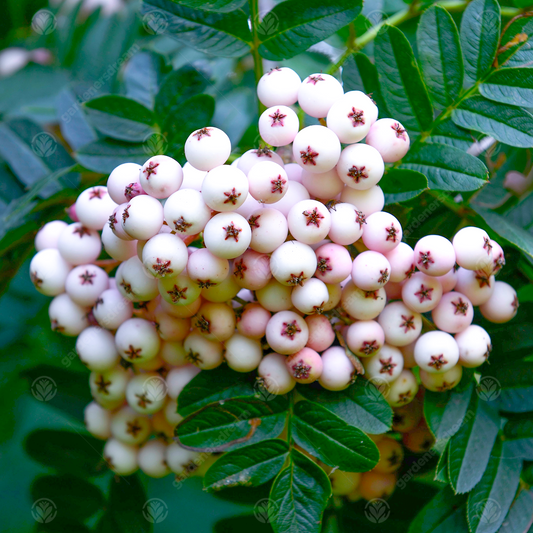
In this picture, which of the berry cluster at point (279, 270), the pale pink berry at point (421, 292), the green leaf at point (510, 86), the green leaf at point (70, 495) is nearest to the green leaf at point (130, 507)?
the green leaf at point (70, 495)

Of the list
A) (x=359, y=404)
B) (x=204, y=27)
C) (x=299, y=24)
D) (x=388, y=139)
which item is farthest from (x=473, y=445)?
(x=204, y=27)

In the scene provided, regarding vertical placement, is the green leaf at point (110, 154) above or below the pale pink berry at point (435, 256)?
above

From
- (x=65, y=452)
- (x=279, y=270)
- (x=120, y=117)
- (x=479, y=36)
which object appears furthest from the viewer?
(x=65, y=452)

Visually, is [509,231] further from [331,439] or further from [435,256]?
[331,439]

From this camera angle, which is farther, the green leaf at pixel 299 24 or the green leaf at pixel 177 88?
the green leaf at pixel 177 88

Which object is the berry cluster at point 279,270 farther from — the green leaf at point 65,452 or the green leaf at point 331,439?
the green leaf at point 65,452

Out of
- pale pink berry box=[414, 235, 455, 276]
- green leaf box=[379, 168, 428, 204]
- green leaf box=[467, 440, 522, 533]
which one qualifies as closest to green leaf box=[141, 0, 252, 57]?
green leaf box=[379, 168, 428, 204]

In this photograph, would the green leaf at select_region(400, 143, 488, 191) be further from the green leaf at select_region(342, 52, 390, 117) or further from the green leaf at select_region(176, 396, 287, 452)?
the green leaf at select_region(176, 396, 287, 452)

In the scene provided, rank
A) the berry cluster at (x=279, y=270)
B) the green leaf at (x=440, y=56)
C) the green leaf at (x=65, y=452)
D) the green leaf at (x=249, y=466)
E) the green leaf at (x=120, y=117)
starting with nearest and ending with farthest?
the berry cluster at (x=279, y=270)
the green leaf at (x=249, y=466)
the green leaf at (x=440, y=56)
the green leaf at (x=120, y=117)
the green leaf at (x=65, y=452)
